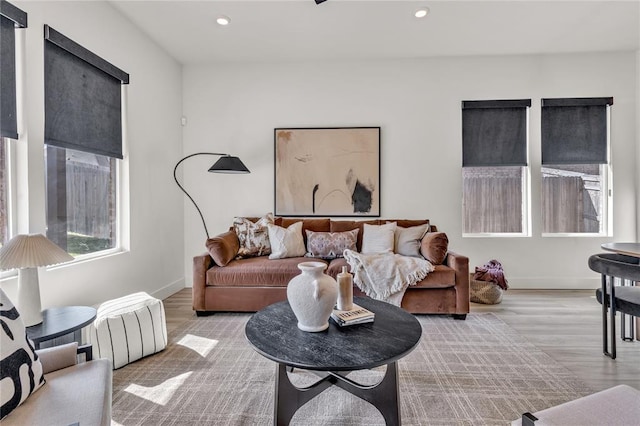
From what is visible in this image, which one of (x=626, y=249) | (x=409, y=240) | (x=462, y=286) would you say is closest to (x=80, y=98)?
(x=409, y=240)

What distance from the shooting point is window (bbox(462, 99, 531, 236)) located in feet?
13.0

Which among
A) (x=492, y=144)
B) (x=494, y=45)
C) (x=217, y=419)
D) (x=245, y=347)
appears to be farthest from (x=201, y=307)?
(x=494, y=45)

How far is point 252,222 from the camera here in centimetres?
368

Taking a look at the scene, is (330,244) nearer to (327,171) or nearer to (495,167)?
(327,171)

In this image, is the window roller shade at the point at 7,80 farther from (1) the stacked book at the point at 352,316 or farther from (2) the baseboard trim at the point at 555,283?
(2) the baseboard trim at the point at 555,283

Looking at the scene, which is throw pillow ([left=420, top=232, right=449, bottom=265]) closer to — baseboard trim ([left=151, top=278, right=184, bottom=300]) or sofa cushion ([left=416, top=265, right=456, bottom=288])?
sofa cushion ([left=416, top=265, right=456, bottom=288])

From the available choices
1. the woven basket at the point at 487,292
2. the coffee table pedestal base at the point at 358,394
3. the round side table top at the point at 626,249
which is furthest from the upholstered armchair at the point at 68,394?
the woven basket at the point at 487,292

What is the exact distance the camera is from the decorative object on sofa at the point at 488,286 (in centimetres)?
341

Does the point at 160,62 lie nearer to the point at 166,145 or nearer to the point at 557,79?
the point at 166,145

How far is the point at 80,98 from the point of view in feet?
Result: 8.31

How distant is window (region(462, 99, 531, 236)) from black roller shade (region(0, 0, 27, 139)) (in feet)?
13.6

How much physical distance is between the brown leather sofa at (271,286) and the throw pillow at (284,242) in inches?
7.9

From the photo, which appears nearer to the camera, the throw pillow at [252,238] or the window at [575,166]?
the throw pillow at [252,238]

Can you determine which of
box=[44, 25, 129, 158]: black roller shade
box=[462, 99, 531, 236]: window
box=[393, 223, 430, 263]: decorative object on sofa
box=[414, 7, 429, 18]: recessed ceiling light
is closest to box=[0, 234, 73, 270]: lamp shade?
box=[44, 25, 129, 158]: black roller shade
